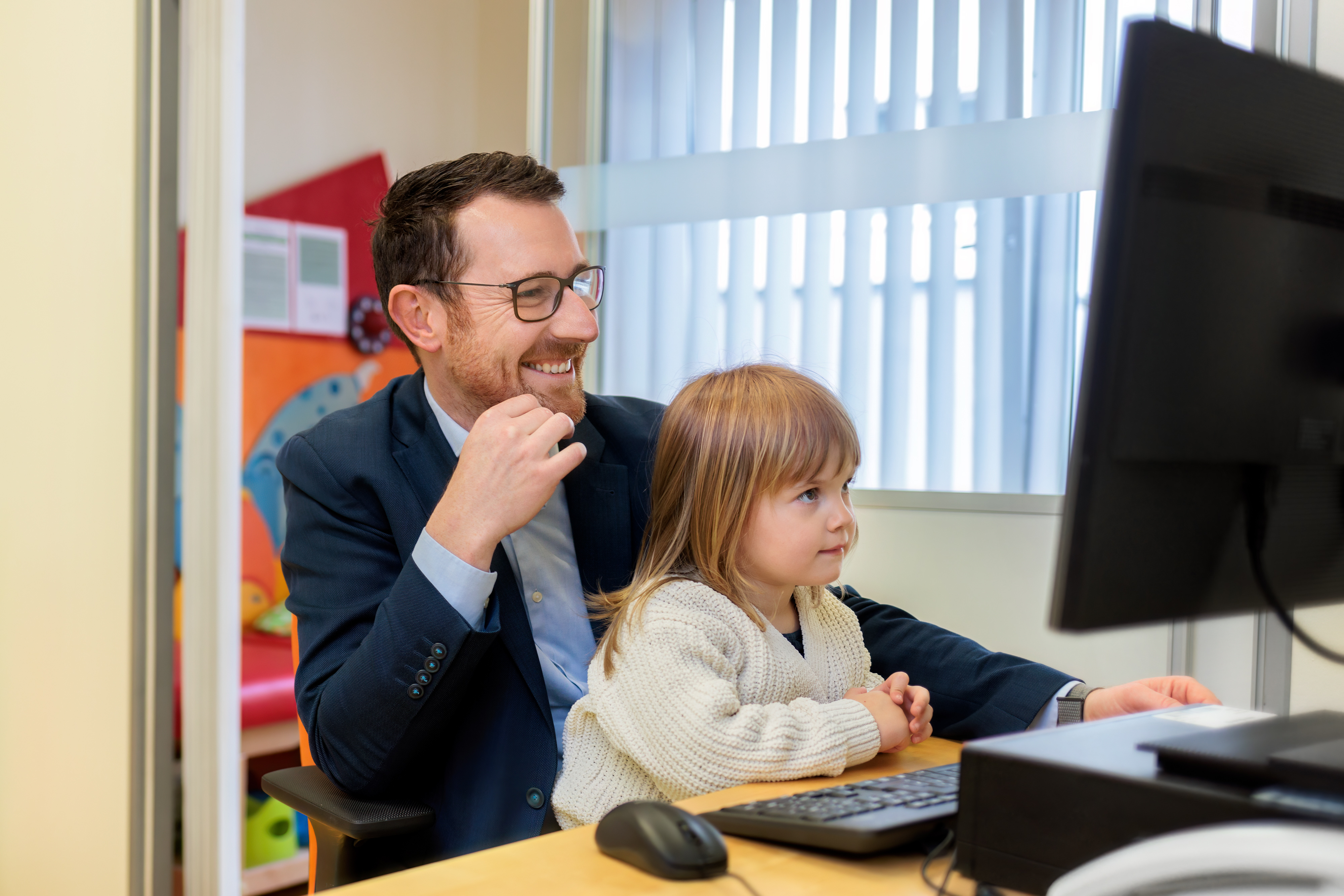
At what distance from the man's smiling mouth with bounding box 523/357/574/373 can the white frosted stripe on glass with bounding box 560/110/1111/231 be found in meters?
0.57

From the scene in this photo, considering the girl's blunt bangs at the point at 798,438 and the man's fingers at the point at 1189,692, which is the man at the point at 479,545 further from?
the girl's blunt bangs at the point at 798,438

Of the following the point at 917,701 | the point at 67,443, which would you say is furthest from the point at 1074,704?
the point at 67,443

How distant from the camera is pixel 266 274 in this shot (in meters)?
2.77

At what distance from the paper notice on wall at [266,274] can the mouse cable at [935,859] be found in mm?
2429

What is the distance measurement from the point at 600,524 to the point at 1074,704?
64cm

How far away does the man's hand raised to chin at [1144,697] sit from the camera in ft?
3.26

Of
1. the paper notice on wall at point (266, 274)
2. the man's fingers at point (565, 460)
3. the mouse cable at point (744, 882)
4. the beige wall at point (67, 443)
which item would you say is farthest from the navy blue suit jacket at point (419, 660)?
the paper notice on wall at point (266, 274)

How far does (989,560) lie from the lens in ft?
5.20

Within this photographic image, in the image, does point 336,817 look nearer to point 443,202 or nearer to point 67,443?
point 443,202

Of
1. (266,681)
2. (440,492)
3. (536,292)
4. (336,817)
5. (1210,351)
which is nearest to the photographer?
(1210,351)

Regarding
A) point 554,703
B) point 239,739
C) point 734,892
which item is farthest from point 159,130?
point 734,892

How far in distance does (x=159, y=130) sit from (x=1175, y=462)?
209 centimetres

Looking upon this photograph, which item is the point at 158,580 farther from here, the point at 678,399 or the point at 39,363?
the point at 678,399

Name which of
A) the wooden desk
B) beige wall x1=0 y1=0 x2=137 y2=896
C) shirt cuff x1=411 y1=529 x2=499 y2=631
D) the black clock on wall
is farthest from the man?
the black clock on wall
